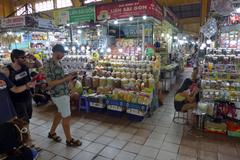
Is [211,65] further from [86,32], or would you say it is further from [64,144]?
[86,32]

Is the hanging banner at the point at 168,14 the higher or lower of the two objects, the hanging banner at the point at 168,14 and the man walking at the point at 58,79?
the higher

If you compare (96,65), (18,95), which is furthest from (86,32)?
(18,95)

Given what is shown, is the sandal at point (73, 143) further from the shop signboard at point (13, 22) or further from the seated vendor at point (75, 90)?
the shop signboard at point (13, 22)

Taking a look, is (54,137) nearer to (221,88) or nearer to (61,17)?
(221,88)

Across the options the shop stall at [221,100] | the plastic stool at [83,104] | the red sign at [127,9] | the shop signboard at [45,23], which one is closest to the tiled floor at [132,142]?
the shop stall at [221,100]

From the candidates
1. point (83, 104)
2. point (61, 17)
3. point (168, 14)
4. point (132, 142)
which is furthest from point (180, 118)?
point (168, 14)

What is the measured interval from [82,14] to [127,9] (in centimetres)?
186

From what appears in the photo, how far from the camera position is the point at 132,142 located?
3.60 m

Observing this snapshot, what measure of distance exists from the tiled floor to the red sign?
3219 millimetres

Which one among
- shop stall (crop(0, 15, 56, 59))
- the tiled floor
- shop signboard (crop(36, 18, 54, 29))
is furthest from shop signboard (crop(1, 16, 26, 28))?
the tiled floor

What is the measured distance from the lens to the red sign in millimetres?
5629

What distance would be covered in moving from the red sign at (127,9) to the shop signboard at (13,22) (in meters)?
3.41

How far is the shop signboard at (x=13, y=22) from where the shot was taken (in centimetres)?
768

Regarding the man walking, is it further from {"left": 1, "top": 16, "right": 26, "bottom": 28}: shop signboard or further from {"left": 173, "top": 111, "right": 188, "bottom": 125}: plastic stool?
{"left": 1, "top": 16, "right": 26, "bottom": 28}: shop signboard
